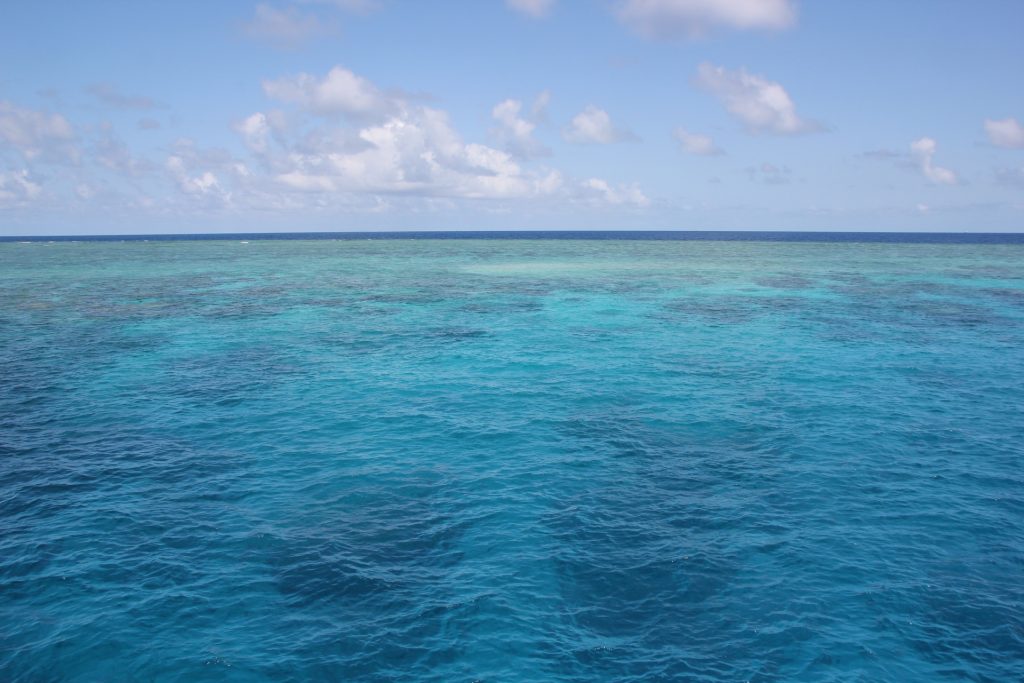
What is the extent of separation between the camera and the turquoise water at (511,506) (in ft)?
64.5

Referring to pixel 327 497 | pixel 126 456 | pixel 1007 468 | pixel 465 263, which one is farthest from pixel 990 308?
pixel 465 263

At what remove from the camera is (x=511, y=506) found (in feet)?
92.4

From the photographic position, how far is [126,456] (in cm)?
3294

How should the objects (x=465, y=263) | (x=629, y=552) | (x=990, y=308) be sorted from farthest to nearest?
(x=465, y=263), (x=990, y=308), (x=629, y=552)

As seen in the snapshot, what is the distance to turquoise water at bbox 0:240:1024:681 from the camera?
1966 cm

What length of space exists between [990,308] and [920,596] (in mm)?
71858

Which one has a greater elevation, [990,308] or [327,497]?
[990,308]

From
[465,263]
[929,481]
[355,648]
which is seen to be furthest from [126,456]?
[465,263]

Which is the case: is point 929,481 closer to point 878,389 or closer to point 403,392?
point 878,389

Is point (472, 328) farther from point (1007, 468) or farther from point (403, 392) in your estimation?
point (1007, 468)

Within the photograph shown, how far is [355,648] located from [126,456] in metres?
20.2

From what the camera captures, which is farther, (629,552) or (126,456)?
(126,456)

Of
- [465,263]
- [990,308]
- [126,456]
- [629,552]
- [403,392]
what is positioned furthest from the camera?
[465,263]

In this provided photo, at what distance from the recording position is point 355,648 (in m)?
19.4
